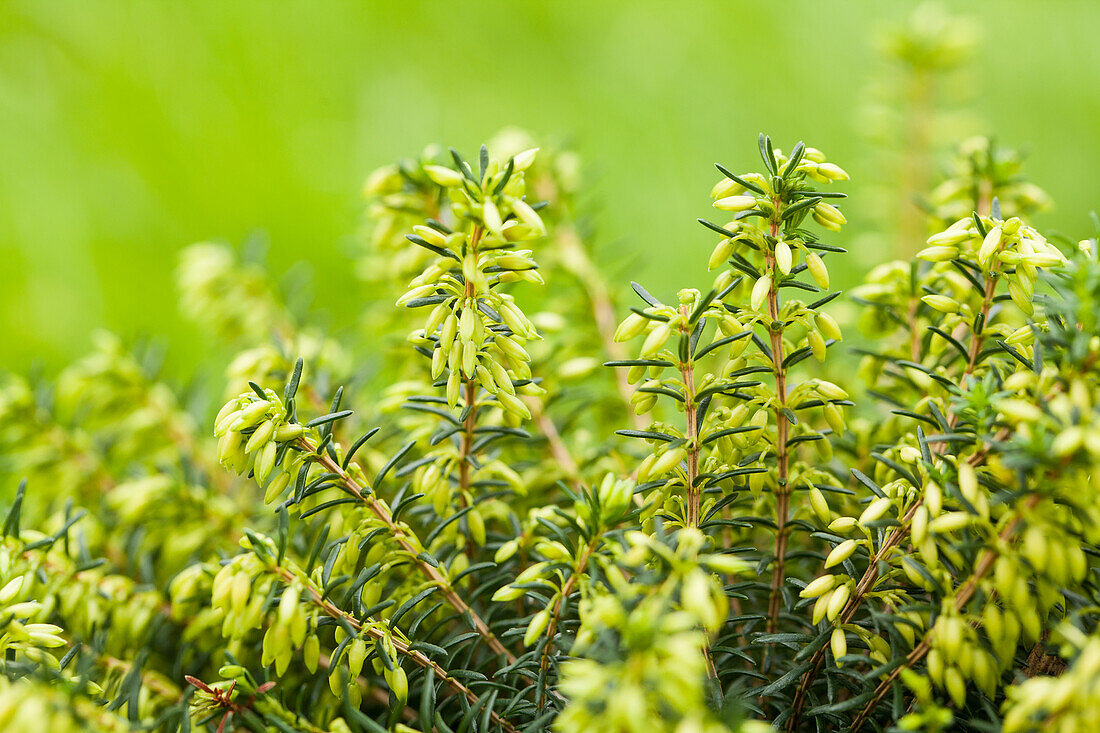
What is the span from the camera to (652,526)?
86cm

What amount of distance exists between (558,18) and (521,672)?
11.1 ft

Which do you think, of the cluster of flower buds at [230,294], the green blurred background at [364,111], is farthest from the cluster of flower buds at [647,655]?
the green blurred background at [364,111]

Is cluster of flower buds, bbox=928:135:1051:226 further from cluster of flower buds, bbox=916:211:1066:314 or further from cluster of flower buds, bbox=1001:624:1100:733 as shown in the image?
cluster of flower buds, bbox=1001:624:1100:733

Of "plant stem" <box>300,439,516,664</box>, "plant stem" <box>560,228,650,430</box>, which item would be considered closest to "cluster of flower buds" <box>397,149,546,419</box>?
"plant stem" <box>300,439,516,664</box>

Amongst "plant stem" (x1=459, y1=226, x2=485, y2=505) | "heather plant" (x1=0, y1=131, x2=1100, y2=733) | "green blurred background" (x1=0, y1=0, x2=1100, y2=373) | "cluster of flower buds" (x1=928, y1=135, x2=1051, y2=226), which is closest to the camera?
"heather plant" (x1=0, y1=131, x2=1100, y2=733)

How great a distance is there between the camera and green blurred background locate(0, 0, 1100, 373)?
292cm

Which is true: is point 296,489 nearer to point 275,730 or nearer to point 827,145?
point 275,730

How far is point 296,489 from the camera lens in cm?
83

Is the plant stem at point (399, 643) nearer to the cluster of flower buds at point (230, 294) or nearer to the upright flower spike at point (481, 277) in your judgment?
the upright flower spike at point (481, 277)

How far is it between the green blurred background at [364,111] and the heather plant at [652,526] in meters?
1.65

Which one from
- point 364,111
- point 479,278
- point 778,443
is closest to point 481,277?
point 479,278

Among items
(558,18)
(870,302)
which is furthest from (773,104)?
(870,302)

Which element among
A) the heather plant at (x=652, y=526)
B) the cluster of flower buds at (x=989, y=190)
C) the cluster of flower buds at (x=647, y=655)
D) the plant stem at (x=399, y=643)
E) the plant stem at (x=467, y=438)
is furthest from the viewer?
the cluster of flower buds at (x=989, y=190)

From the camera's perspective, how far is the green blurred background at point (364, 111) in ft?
9.59
